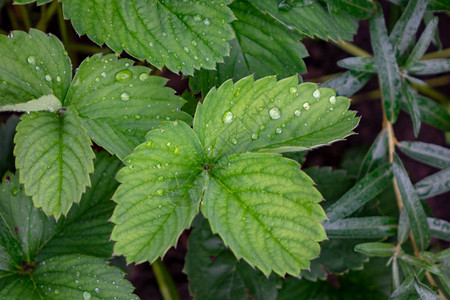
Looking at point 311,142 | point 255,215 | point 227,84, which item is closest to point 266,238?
point 255,215

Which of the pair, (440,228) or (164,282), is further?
(164,282)

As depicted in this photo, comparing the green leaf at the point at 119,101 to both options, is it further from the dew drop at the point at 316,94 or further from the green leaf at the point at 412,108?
the green leaf at the point at 412,108

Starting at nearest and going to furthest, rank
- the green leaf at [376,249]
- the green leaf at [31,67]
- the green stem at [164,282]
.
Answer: the green leaf at [31,67]
the green leaf at [376,249]
the green stem at [164,282]

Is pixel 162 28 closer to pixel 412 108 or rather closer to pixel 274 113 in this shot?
pixel 274 113

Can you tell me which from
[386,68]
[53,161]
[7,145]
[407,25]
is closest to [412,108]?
[386,68]

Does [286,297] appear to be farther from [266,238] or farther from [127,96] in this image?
[127,96]

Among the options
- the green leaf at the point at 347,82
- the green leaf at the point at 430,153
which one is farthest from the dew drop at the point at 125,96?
the green leaf at the point at 430,153
